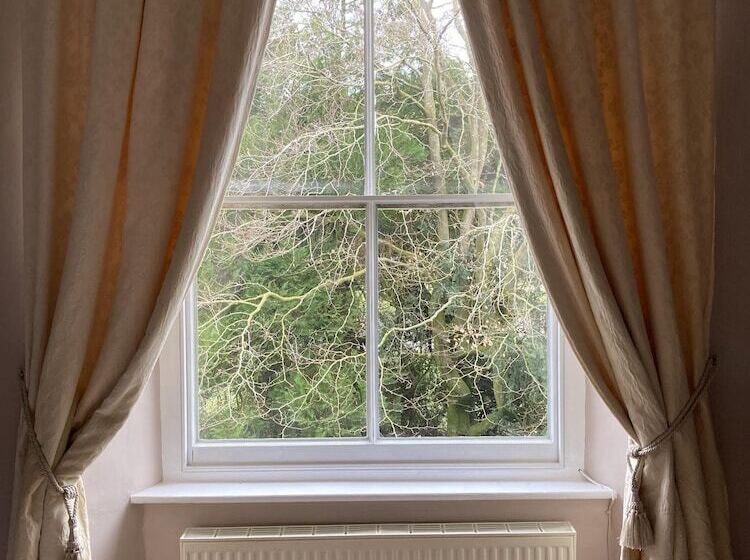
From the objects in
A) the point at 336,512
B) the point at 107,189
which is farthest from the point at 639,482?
the point at 107,189

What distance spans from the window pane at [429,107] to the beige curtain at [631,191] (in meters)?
0.36

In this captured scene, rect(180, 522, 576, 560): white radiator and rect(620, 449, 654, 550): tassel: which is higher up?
rect(620, 449, 654, 550): tassel

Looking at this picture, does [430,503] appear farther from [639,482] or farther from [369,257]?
[369,257]

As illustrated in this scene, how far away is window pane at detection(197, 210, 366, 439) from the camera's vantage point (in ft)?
7.67

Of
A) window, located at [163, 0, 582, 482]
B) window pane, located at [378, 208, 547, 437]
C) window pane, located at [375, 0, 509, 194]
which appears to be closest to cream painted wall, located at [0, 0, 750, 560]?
window, located at [163, 0, 582, 482]

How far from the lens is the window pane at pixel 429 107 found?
7.58 ft

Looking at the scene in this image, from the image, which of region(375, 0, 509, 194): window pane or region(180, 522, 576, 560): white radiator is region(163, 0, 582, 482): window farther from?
region(180, 522, 576, 560): white radiator

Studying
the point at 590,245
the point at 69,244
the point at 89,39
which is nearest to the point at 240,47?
the point at 89,39

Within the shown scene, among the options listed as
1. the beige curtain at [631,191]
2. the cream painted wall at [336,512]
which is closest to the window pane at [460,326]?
the cream painted wall at [336,512]

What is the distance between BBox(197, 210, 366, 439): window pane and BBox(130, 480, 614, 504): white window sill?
7.5 inches

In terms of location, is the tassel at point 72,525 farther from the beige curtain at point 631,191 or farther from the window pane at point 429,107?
the beige curtain at point 631,191

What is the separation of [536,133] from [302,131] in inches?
29.0

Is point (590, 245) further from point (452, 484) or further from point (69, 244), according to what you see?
point (69, 244)

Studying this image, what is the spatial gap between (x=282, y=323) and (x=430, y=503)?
695 millimetres
